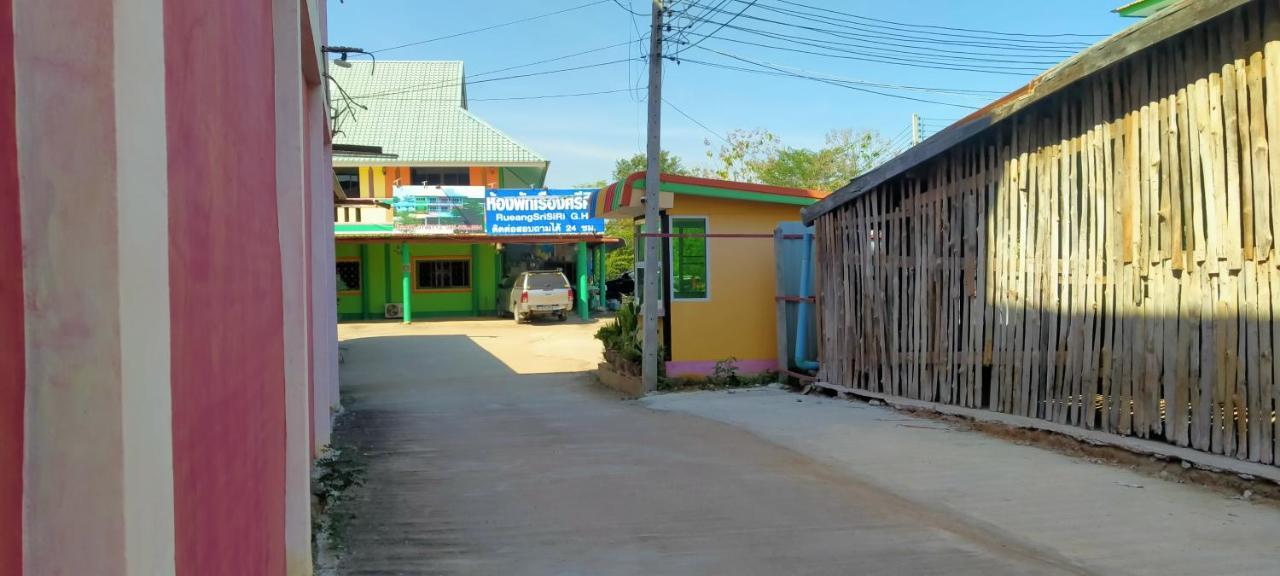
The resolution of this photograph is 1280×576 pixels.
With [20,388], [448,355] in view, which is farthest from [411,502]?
[448,355]

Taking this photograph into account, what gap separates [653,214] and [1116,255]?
638 cm

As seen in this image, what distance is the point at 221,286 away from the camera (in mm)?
2279

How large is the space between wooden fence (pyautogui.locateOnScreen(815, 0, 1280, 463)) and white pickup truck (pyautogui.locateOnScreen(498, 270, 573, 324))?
1759 centimetres

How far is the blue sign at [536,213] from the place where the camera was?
26812mm

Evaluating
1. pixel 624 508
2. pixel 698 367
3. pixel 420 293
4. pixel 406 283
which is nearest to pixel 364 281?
pixel 420 293

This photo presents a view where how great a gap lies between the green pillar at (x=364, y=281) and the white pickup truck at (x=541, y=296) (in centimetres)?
539

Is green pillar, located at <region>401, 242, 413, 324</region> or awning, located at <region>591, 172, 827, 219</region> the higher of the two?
awning, located at <region>591, 172, 827, 219</region>

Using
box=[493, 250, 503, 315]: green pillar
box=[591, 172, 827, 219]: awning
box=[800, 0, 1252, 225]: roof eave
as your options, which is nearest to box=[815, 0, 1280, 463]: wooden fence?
box=[800, 0, 1252, 225]: roof eave

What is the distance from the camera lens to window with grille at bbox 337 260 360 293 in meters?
29.3

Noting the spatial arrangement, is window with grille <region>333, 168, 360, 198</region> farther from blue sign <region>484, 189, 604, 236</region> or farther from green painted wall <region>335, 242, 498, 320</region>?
blue sign <region>484, 189, 604, 236</region>

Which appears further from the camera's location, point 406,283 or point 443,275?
point 443,275

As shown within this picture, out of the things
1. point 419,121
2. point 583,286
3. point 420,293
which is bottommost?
point 420,293

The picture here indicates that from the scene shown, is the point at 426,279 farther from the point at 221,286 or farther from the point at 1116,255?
the point at 221,286

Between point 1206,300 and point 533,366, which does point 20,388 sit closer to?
point 1206,300
